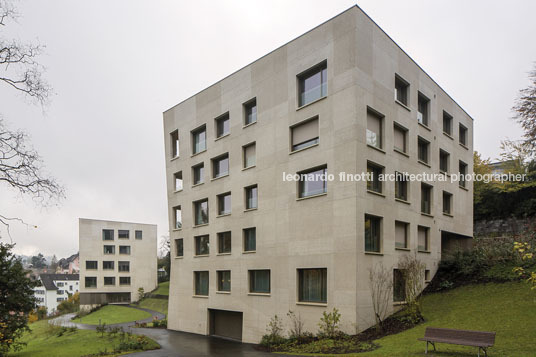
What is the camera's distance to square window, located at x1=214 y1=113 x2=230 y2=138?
2742 centimetres

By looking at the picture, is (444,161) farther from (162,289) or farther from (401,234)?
(162,289)

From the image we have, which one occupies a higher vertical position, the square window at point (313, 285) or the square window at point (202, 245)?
the square window at point (202, 245)

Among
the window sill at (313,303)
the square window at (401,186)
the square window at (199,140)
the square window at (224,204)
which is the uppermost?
the square window at (199,140)

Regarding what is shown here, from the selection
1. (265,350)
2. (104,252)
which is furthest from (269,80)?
(104,252)

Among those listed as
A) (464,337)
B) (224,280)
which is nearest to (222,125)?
(224,280)

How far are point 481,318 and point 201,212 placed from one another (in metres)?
19.1

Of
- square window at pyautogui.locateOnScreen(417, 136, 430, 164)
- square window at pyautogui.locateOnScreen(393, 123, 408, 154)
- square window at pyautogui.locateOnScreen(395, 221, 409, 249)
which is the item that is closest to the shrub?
square window at pyautogui.locateOnScreen(395, 221, 409, 249)

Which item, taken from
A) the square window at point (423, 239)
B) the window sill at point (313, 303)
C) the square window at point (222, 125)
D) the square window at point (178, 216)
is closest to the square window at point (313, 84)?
the square window at point (222, 125)

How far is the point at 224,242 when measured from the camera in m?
26.5

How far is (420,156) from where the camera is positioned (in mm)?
24625

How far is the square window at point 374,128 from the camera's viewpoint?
19922 millimetres

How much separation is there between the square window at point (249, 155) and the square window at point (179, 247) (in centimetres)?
1016

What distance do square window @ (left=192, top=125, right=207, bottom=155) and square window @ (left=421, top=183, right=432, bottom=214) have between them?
607 inches

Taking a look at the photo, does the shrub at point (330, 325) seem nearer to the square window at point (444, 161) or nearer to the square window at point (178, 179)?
the square window at point (444, 161)
